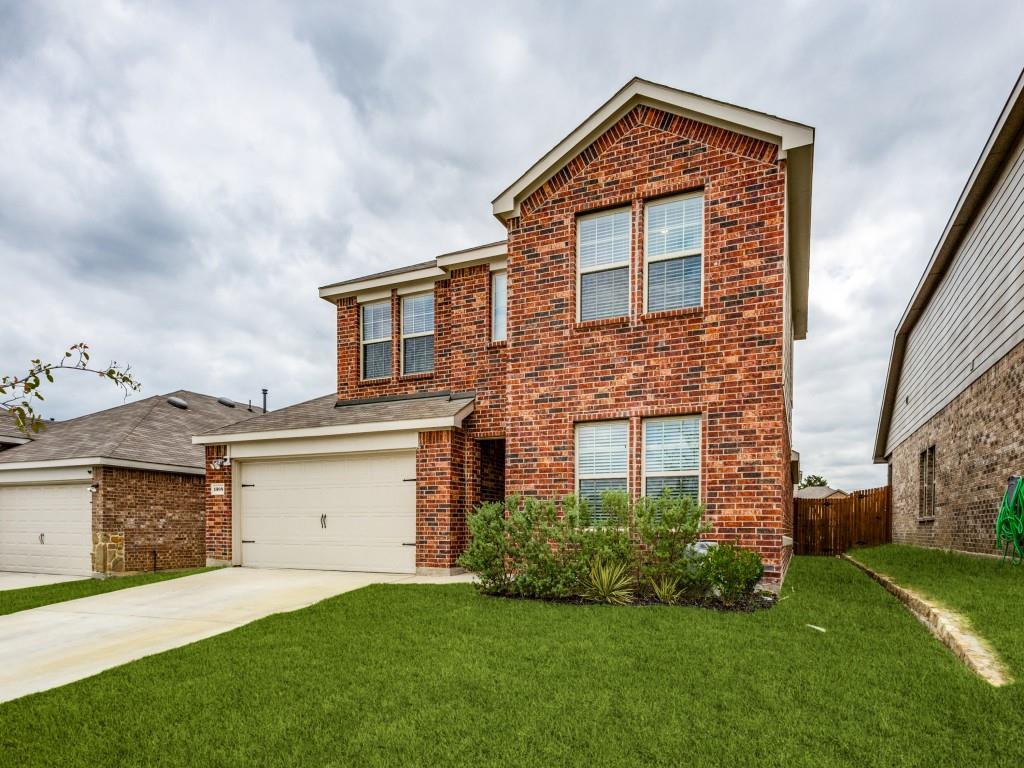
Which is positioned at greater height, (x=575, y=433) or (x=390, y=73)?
(x=390, y=73)

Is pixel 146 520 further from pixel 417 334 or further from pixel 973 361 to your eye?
pixel 973 361

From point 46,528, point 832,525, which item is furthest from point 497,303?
point 832,525

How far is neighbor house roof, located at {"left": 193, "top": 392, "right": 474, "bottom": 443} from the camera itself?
10758 mm

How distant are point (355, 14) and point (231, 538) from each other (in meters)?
9.83

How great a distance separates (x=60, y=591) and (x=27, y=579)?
360 cm

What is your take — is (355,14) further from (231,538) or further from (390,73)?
(231,538)

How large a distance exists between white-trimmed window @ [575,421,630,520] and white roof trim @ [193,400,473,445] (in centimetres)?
232

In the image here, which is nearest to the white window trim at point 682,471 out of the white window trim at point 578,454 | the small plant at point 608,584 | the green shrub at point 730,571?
the white window trim at point 578,454

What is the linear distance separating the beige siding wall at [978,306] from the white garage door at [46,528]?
1855 cm

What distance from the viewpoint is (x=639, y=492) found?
8820mm

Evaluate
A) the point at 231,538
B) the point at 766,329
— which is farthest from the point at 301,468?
the point at 766,329

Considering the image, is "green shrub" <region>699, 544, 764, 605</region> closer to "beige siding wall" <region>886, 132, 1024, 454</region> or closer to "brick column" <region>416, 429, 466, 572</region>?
"brick column" <region>416, 429, 466, 572</region>

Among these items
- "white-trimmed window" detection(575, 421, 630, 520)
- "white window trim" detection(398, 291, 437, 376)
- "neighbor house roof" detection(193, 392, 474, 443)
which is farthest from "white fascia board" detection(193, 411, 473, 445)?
"white-trimmed window" detection(575, 421, 630, 520)

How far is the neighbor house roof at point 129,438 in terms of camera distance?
1419 centimetres
